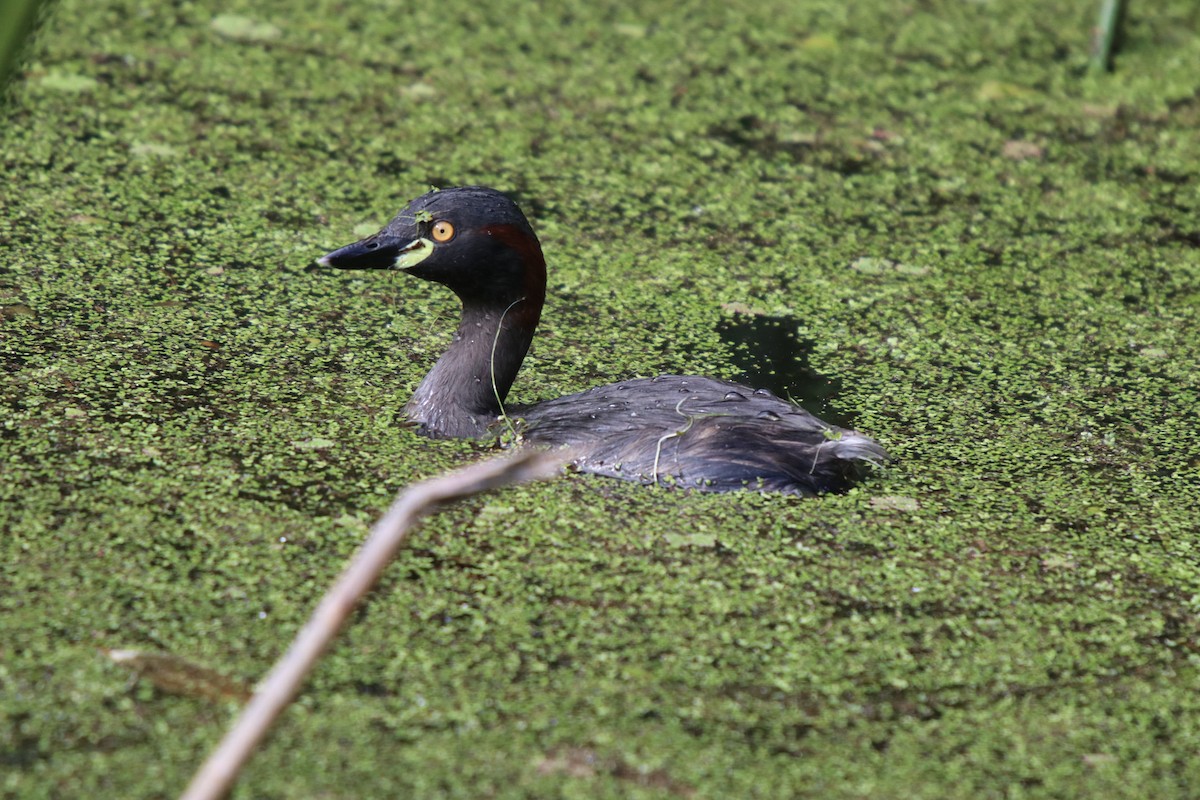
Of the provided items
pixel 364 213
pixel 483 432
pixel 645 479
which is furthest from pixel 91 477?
pixel 364 213

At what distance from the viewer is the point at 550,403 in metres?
4.41

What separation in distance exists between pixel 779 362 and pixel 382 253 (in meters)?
1.44

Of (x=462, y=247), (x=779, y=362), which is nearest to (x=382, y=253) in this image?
(x=462, y=247)

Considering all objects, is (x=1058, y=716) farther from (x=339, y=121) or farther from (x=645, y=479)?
(x=339, y=121)

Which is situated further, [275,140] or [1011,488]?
[275,140]

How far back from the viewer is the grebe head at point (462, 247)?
4.30 meters

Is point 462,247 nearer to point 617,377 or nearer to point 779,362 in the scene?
point 617,377

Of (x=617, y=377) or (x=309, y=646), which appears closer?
(x=309, y=646)

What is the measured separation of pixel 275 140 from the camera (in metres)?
6.16

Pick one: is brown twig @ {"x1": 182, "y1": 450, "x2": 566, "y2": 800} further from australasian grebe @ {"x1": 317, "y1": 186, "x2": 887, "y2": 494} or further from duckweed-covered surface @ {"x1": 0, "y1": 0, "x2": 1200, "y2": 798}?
→ australasian grebe @ {"x1": 317, "y1": 186, "x2": 887, "y2": 494}

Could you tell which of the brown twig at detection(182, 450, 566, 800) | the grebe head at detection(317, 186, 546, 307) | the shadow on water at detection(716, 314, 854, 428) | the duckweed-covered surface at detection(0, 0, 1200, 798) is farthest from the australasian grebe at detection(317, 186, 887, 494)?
the brown twig at detection(182, 450, 566, 800)

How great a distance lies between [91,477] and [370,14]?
4068 mm

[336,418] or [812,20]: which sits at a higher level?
[812,20]

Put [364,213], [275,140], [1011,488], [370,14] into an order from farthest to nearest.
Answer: [370,14] → [275,140] → [364,213] → [1011,488]
